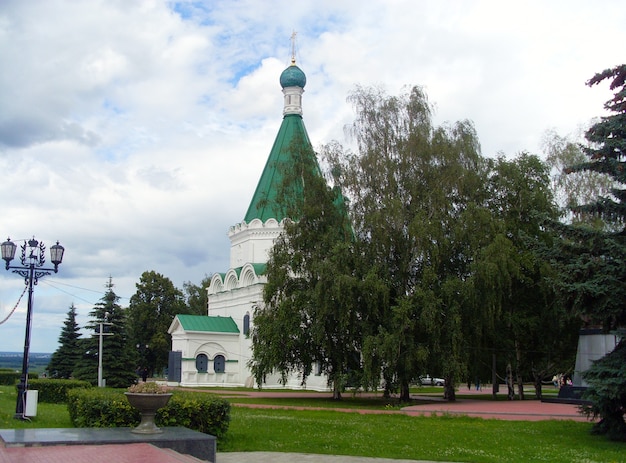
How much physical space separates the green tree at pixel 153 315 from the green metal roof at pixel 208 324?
926cm

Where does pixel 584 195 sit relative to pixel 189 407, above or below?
above

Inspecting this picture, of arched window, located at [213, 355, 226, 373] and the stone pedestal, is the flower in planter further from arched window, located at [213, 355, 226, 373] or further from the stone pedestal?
arched window, located at [213, 355, 226, 373]

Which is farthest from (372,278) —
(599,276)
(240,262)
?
(240,262)

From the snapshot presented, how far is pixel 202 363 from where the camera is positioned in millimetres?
45312

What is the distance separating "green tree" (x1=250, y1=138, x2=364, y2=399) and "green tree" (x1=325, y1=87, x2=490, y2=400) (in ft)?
3.46

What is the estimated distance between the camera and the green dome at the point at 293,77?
48969 mm

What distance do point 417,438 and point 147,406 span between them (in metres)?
5.91

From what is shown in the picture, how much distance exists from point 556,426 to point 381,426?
4.57 metres

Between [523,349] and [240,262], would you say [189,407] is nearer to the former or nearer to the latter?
[523,349]

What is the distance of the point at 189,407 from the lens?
12.3m

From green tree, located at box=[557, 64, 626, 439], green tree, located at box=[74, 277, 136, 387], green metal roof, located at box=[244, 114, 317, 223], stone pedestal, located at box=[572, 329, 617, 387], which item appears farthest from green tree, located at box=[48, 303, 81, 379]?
green tree, located at box=[557, 64, 626, 439]

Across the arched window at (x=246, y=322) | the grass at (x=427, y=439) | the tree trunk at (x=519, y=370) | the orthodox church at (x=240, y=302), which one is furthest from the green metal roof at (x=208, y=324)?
the grass at (x=427, y=439)

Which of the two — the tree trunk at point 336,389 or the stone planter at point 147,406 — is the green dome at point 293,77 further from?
the stone planter at point 147,406

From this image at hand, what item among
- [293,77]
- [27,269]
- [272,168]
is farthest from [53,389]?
[293,77]
